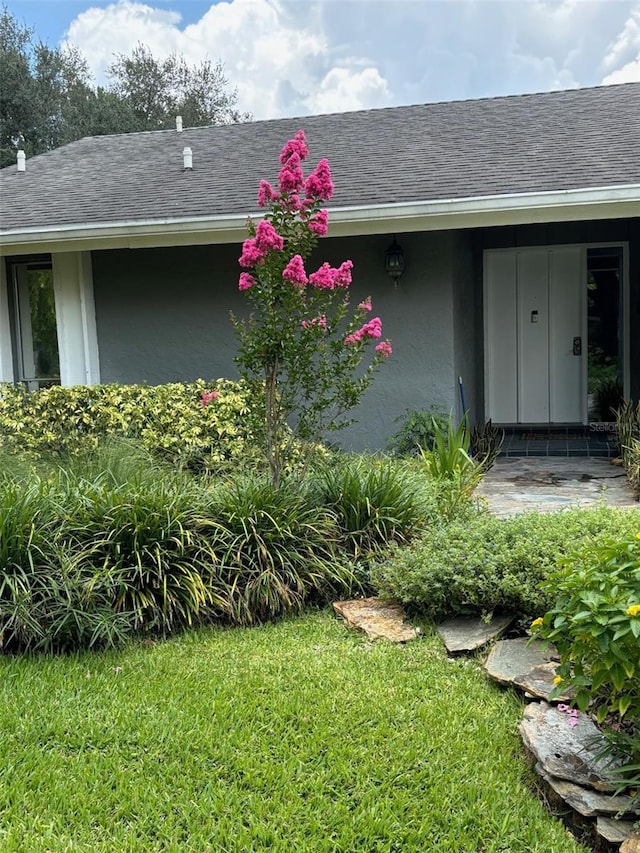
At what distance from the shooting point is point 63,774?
2.95m

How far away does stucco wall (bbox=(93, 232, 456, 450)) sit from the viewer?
26.7 feet

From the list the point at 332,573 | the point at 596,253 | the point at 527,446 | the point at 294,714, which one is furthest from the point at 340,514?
the point at 596,253

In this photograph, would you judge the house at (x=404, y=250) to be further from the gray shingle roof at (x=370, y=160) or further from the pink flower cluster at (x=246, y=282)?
the pink flower cluster at (x=246, y=282)

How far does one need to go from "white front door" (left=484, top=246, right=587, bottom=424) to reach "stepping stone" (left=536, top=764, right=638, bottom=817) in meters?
8.31

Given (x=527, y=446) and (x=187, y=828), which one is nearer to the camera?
(x=187, y=828)

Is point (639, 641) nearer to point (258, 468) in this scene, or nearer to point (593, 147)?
point (258, 468)

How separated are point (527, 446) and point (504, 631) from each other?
5589mm

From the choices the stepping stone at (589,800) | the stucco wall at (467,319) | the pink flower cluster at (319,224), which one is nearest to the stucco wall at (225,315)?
the stucco wall at (467,319)

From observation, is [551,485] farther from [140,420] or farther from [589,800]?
[589,800]

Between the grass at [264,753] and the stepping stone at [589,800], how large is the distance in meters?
0.10

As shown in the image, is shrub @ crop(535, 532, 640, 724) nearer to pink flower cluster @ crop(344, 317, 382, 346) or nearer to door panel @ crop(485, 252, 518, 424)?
pink flower cluster @ crop(344, 317, 382, 346)

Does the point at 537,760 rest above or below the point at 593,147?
below

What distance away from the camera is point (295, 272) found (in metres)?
4.70

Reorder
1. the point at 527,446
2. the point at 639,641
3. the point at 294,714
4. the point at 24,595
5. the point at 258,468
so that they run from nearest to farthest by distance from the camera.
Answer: the point at 639,641 → the point at 294,714 → the point at 24,595 → the point at 258,468 → the point at 527,446
